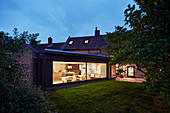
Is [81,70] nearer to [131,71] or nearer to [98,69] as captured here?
[98,69]

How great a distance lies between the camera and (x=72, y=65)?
37.2 ft

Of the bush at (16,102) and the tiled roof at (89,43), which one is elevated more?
the tiled roof at (89,43)

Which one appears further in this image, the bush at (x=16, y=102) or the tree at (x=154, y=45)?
the tree at (x=154, y=45)

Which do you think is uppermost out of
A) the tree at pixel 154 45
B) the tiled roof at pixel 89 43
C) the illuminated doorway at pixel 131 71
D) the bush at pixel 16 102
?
the tiled roof at pixel 89 43

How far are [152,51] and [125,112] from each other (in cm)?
257

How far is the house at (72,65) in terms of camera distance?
6492 millimetres

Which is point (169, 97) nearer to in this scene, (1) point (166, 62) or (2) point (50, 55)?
(1) point (166, 62)

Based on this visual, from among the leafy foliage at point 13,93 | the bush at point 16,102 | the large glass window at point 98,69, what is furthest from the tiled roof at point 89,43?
the bush at point 16,102

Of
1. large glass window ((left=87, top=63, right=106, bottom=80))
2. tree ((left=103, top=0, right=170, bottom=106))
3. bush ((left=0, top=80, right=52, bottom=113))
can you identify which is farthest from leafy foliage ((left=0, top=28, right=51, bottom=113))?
large glass window ((left=87, top=63, right=106, bottom=80))

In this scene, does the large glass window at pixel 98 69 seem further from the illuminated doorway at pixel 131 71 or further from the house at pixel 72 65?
the illuminated doorway at pixel 131 71

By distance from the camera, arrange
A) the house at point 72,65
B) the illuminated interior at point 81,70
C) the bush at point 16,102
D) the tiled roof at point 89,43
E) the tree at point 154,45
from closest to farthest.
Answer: the bush at point 16,102
the tree at point 154,45
the house at point 72,65
the illuminated interior at point 81,70
the tiled roof at point 89,43

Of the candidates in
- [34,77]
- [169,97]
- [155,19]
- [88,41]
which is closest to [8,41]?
[169,97]

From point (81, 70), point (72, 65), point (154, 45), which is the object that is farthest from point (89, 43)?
point (154, 45)

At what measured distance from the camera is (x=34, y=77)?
629 centimetres
